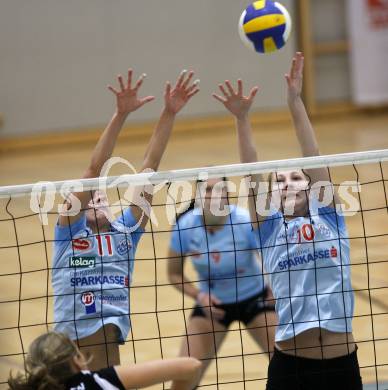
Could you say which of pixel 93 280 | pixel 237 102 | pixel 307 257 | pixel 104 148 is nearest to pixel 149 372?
pixel 93 280

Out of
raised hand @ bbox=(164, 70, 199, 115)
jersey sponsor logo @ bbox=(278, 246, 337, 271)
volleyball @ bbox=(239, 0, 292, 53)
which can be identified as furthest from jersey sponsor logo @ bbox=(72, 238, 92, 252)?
volleyball @ bbox=(239, 0, 292, 53)

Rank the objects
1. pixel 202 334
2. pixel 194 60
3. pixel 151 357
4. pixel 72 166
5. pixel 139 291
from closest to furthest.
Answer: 1. pixel 202 334
2. pixel 151 357
3. pixel 139 291
4. pixel 72 166
5. pixel 194 60

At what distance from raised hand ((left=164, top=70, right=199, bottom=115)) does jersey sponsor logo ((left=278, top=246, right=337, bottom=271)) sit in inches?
38.7

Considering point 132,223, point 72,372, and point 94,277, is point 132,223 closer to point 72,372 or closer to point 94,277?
point 94,277

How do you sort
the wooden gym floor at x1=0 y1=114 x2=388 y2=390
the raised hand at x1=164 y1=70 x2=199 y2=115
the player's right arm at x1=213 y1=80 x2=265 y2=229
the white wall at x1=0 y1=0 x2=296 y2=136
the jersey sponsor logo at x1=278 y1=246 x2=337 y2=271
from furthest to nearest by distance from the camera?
the white wall at x1=0 y1=0 x2=296 y2=136 < the wooden gym floor at x1=0 y1=114 x2=388 y2=390 < the raised hand at x1=164 y1=70 x2=199 y2=115 < the player's right arm at x1=213 y1=80 x2=265 y2=229 < the jersey sponsor logo at x1=278 y1=246 x2=337 y2=271

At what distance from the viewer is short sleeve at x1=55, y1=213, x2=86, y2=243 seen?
422 cm

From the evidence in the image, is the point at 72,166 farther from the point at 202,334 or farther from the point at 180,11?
the point at 202,334

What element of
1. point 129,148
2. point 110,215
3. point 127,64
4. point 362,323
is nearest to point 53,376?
point 110,215

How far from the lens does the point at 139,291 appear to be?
23.6ft

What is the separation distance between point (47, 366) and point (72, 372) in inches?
3.6

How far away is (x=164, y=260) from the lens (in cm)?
812

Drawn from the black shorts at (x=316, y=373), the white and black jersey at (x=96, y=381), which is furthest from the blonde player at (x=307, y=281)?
the white and black jersey at (x=96, y=381)

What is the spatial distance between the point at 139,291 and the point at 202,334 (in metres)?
2.11

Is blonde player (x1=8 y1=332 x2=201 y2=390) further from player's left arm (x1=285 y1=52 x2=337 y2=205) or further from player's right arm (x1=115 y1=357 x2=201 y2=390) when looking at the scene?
player's left arm (x1=285 y1=52 x2=337 y2=205)
